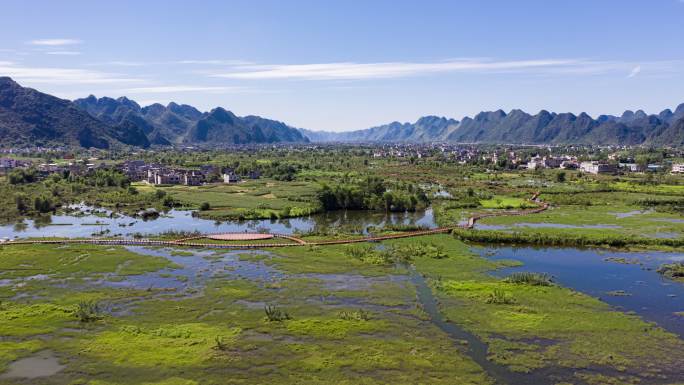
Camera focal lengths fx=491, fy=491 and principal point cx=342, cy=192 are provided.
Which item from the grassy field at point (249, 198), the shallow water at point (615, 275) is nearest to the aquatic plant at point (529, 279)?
the shallow water at point (615, 275)

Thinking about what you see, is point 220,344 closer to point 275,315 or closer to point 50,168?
point 275,315

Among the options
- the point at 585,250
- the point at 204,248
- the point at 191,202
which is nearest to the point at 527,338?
the point at 585,250

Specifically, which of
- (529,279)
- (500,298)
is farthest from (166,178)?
(500,298)

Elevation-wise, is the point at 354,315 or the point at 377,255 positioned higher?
the point at 377,255

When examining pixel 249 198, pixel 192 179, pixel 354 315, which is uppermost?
pixel 192 179

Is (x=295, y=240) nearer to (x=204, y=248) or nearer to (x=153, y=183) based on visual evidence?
(x=204, y=248)

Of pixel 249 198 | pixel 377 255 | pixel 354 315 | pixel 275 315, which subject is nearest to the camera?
pixel 275 315

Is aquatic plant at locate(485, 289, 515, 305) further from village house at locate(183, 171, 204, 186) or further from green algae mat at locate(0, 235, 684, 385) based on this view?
village house at locate(183, 171, 204, 186)

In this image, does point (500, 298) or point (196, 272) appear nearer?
point (500, 298)
